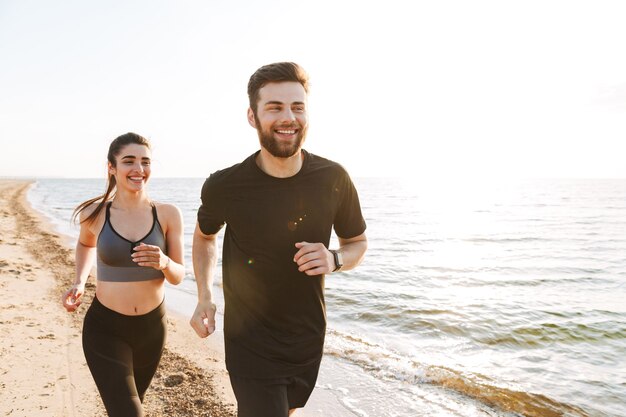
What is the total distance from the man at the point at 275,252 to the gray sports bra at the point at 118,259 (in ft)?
3.73

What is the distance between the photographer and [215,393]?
16.4 feet

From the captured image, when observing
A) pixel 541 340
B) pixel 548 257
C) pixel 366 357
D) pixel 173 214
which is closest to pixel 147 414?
pixel 173 214

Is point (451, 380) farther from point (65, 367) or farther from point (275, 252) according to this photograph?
point (65, 367)

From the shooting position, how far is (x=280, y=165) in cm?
248

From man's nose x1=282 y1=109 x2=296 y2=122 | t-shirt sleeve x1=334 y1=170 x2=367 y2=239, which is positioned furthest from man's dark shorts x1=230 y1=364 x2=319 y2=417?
man's nose x1=282 y1=109 x2=296 y2=122

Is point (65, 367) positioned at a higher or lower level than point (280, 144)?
lower

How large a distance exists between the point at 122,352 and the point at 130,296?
45 cm

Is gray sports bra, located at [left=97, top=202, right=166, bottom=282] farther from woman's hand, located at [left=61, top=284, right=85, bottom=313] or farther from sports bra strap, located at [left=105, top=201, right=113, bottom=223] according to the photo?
woman's hand, located at [left=61, top=284, right=85, bottom=313]

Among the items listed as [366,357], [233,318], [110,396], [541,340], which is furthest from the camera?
[541,340]

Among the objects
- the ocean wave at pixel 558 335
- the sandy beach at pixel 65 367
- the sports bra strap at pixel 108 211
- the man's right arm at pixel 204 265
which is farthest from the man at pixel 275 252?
the ocean wave at pixel 558 335

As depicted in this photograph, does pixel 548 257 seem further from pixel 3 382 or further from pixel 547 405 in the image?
pixel 3 382

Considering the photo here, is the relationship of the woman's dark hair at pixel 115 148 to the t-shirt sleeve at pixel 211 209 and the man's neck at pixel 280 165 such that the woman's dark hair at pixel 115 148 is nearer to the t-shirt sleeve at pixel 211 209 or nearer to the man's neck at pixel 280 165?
the t-shirt sleeve at pixel 211 209

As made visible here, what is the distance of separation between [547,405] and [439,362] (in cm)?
161

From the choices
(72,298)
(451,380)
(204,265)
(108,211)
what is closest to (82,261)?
(72,298)
